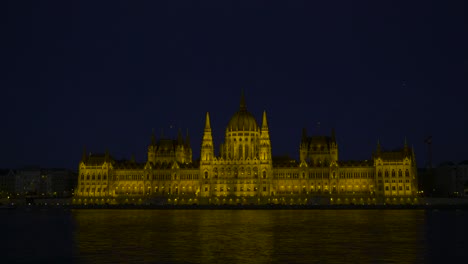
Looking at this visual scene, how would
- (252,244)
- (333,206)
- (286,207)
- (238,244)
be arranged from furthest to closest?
(333,206)
(286,207)
(252,244)
(238,244)

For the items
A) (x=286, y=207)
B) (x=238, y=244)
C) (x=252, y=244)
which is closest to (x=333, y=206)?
(x=286, y=207)

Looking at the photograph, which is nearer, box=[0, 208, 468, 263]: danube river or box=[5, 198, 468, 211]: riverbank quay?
box=[0, 208, 468, 263]: danube river

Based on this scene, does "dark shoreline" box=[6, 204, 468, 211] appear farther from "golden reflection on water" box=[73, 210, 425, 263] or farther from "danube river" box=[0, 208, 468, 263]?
"golden reflection on water" box=[73, 210, 425, 263]

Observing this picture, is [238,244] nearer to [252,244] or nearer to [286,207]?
[252,244]

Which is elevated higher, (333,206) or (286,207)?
(333,206)

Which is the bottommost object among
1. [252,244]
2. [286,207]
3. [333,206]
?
[252,244]

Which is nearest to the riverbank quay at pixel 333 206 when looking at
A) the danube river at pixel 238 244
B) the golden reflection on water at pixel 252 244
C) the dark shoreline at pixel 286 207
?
the dark shoreline at pixel 286 207

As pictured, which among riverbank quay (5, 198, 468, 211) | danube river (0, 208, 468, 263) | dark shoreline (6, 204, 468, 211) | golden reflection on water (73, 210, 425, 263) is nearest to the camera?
golden reflection on water (73, 210, 425, 263)

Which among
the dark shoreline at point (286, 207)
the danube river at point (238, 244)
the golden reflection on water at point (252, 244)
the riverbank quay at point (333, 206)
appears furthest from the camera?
the riverbank quay at point (333, 206)

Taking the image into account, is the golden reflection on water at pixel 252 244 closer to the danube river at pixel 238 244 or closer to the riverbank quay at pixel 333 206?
the danube river at pixel 238 244

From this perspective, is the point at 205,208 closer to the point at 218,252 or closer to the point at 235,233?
the point at 235,233

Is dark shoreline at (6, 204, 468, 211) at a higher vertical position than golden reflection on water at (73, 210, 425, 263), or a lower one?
higher

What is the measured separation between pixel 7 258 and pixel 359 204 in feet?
457

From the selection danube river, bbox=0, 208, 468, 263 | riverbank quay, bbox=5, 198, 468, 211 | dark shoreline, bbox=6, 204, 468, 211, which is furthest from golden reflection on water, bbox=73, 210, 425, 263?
riverbank quay, bbox=5, 198, 468, 211
